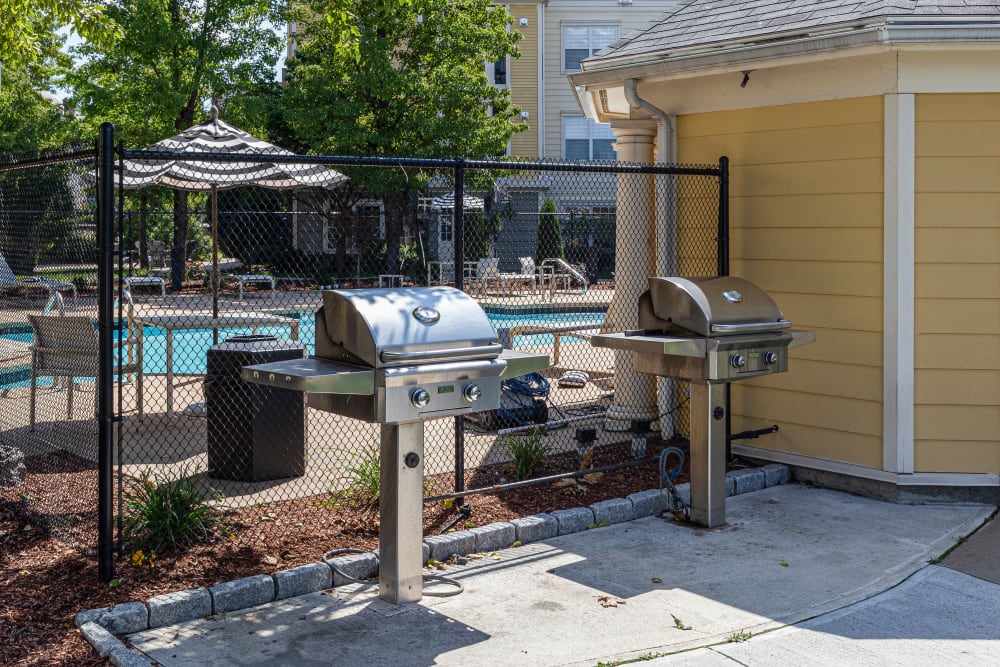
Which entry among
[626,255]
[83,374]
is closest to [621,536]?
[626,255]

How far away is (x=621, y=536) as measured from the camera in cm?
617

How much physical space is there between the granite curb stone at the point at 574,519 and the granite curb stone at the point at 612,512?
0.16 ft

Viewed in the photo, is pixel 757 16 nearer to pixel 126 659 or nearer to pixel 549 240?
pixel 126 659

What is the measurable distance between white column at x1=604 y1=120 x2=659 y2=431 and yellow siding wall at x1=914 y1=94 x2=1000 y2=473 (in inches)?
91.5

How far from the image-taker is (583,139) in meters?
29.7

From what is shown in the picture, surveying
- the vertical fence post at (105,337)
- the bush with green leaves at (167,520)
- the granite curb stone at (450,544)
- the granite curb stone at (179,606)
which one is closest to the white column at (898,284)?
the granite curb stone at (450,544)

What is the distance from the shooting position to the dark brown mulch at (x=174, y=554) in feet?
14.9

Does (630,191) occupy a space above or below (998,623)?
above

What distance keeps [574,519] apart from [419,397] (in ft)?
6.44

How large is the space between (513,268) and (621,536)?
2016 centimetres

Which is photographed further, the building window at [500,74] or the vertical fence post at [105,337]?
the building window at [500,74]

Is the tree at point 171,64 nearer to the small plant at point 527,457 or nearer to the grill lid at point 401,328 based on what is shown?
the small plant at point 527,457

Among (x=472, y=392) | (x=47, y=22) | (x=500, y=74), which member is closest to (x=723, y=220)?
(x=472, y=392)

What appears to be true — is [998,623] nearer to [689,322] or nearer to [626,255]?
[689,322]
